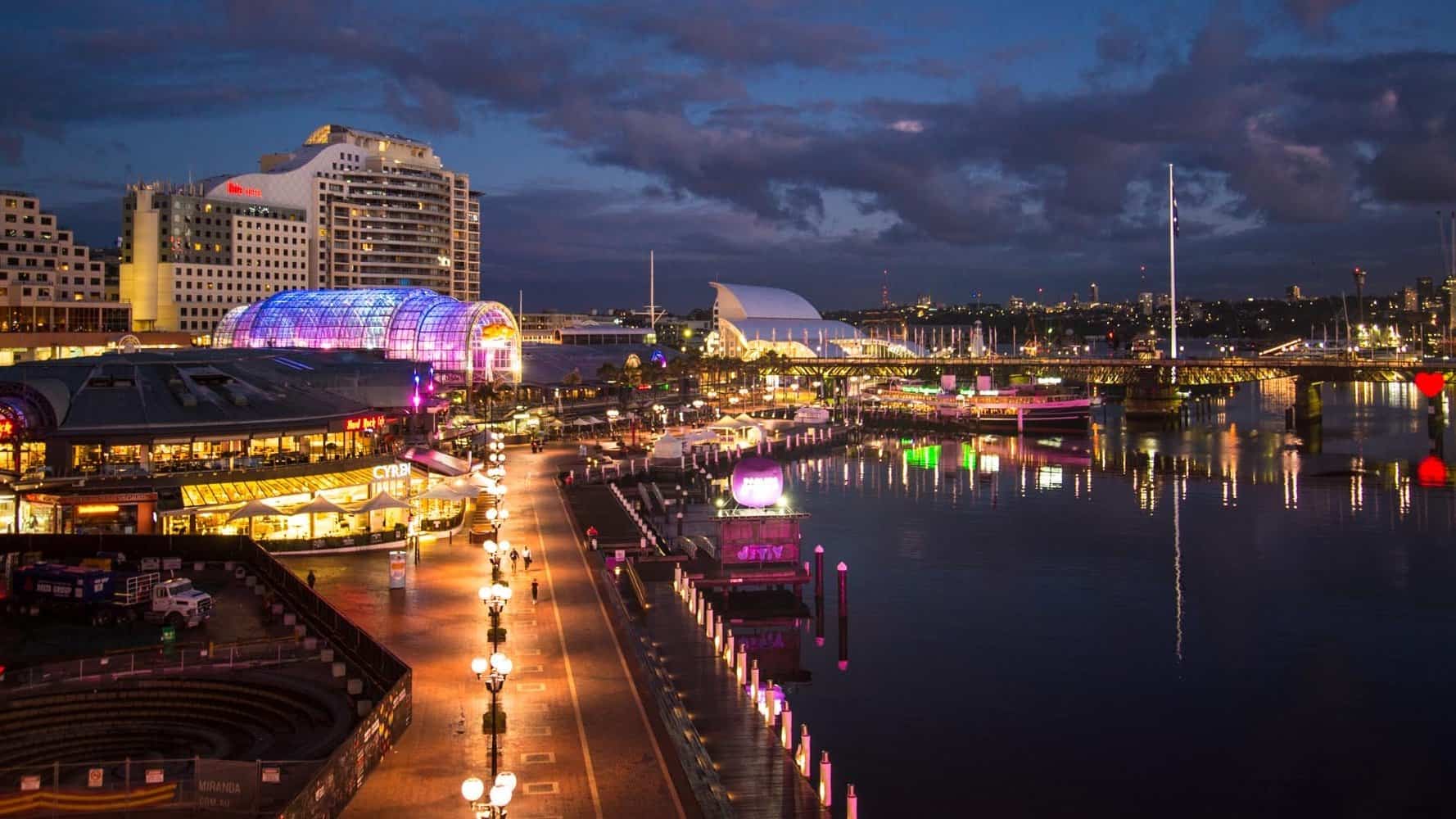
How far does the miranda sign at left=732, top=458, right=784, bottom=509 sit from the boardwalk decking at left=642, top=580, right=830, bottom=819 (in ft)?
30.5

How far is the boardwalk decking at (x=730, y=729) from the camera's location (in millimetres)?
23766

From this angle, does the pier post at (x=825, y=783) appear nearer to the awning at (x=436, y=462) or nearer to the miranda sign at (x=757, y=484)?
the miranda sign at (x=757, y=484)

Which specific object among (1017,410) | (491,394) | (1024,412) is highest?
(491,394)

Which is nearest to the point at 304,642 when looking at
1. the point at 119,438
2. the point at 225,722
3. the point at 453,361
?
the point at 225,722

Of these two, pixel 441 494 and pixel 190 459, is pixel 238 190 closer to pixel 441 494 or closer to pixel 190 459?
pixel 190 459

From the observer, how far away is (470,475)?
55.9 meters

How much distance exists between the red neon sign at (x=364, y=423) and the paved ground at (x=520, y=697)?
523 inches

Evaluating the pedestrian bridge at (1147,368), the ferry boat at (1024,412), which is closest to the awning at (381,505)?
the pedestrian bridge at (1147,368)

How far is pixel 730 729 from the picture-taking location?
2805cm

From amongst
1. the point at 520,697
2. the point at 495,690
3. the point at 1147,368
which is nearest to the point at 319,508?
the point at 520,697

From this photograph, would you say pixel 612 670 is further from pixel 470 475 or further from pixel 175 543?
pixel 470 475

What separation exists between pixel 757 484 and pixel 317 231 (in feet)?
406

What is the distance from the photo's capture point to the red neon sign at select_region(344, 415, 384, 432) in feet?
187

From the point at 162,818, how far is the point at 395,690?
5.05 meters
